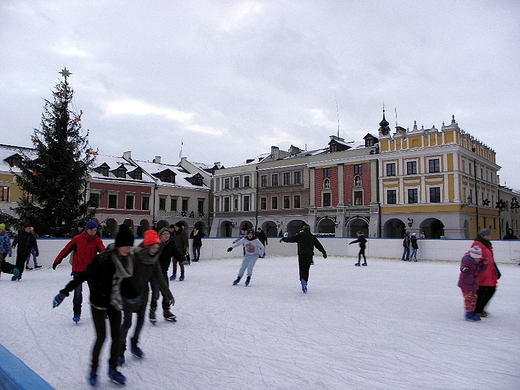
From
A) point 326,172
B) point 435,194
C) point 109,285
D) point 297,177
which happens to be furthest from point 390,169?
point 109,285

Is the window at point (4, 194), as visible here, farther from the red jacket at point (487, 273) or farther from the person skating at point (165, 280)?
the red jacket at point (487, 273)

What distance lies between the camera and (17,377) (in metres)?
2.61

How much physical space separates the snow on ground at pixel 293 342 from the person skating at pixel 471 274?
11.6 inches

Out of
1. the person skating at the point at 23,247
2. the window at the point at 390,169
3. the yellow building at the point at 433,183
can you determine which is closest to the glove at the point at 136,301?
the person skating at the point at 23,247

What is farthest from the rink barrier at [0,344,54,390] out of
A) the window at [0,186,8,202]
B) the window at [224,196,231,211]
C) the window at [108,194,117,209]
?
the window at [224,196,231,211]

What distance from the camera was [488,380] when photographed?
4.23 metres

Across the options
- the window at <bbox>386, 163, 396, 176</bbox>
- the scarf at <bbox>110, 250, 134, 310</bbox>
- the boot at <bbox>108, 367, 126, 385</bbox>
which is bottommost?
the boot at <bbox>108, 367, 126, 385</bbox>

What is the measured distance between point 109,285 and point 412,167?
3708cm

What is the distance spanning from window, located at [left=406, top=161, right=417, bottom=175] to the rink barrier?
38.0 m

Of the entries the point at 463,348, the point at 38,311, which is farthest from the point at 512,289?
the point at 38,311

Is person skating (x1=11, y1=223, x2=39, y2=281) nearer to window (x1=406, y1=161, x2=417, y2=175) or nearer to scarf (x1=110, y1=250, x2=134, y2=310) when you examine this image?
scarf (x1=110, y1=250, x2=134, y2=310)

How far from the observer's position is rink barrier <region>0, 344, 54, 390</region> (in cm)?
246

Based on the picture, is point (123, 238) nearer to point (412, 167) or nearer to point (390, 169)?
point (412, 167)

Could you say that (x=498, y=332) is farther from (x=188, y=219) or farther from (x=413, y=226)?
(x=188, y=219)
